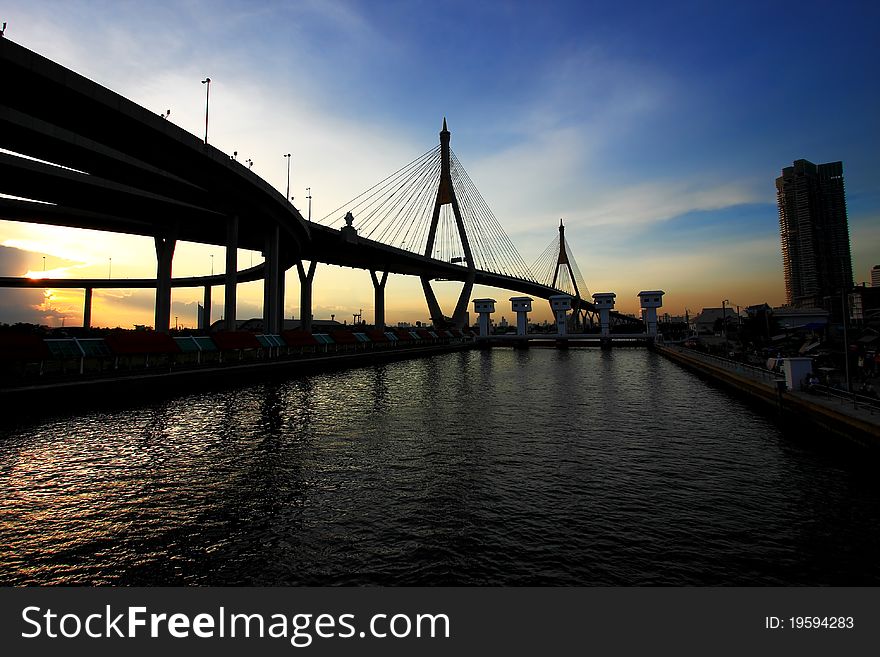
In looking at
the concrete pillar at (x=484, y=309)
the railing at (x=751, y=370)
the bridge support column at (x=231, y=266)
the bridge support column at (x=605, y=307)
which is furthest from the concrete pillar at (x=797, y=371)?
the concrete pillar at (x=484, y=309)

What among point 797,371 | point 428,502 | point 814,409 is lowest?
point 428,502

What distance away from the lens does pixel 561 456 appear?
1263 centimetres

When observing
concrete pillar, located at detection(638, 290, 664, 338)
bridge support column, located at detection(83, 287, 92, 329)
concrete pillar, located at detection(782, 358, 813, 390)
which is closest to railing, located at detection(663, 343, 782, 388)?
concrete pillar, located at detection(782, 358, 813, 390)

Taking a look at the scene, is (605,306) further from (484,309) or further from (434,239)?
(434,239)

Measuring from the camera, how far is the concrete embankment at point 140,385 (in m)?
18.2

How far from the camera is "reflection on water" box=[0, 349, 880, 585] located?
6633mm

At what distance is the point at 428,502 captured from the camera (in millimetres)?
9250

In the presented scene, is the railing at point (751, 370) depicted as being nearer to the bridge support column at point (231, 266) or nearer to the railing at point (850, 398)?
the railing at point (850, 398)

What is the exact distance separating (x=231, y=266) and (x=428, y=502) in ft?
132

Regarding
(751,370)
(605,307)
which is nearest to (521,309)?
(605,307)

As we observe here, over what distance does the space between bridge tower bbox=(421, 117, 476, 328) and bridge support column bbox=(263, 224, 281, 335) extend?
109ft

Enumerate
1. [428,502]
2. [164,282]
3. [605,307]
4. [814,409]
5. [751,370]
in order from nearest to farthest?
[428,502]
[814,409]
[751,370]
[164,282]
[605,307]

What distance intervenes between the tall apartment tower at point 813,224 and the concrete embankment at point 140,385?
212866mm
